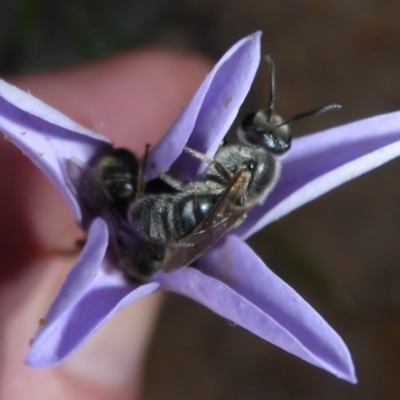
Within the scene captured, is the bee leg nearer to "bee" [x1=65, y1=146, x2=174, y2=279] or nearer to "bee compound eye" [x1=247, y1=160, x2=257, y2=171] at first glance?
"bee" [x1=65, y1=146, x2=174, y2=279]

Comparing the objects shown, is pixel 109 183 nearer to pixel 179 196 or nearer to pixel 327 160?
pixel 179 196

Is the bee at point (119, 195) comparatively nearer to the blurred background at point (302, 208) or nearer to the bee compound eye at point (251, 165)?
the bee compound eye at point (251, 165)

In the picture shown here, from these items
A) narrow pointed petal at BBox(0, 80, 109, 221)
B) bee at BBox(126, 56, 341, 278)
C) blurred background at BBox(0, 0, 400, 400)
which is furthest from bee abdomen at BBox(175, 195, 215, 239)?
blurred background at BBox(0, 0, 400, 400)

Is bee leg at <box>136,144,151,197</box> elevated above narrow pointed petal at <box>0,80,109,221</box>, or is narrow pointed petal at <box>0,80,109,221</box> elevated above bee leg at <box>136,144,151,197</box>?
narrow pointed petal at <box>0,80,109,221</box>

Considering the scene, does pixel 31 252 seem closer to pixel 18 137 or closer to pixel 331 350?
pixel 18 137

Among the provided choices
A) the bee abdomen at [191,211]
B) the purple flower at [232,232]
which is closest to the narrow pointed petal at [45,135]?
the purple flower at [232,232]

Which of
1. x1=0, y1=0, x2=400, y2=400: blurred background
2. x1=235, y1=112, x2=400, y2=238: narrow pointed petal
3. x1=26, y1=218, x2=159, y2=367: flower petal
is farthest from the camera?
x1=0, y1=0, x2=400, y2=400: blurred background
